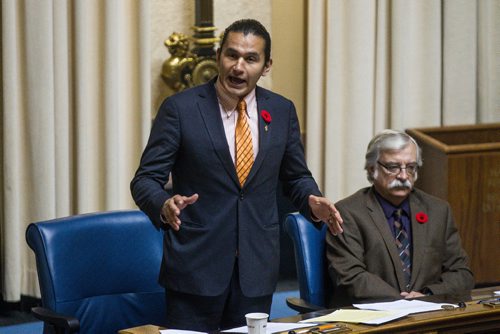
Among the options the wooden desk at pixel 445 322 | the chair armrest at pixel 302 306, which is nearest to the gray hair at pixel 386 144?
the chair armrest at pixel 302 306

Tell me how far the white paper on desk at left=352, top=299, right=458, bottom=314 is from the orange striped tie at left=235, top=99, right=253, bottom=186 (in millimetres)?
601

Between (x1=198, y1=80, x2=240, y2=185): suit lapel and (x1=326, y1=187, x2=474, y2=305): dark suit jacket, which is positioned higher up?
(x1=198, y1=80, x2=240, y2=185): suit lapel

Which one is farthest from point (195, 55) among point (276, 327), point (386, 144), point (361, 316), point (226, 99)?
point (276, 327)

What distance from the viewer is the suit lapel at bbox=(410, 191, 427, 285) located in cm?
423

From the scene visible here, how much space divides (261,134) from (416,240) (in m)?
1.15

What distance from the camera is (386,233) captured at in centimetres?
423

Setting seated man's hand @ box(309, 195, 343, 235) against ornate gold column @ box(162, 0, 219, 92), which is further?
ornate gold column @ box(162, 0, 219, 92)

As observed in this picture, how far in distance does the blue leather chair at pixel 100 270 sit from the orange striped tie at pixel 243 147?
579 millimetres

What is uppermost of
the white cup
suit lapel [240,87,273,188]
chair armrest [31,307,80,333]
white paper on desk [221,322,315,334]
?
suit lapel [240,87,273,188]

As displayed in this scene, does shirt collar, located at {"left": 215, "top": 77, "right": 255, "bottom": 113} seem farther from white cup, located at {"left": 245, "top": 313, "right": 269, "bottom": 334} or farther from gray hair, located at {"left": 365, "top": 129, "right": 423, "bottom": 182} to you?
gray hair, located at {"left": 365, "top": 129, "right": 423, "bottom": 182}

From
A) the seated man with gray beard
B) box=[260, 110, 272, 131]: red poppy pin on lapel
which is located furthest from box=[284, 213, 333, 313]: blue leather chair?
box=[260, 110, 272, 131]: red poppy pin on lapel

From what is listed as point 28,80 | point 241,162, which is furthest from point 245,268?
point 28,80

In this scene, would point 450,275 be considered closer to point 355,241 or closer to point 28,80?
point 355,241

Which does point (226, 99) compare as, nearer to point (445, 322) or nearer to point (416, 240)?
point (445, 322)
